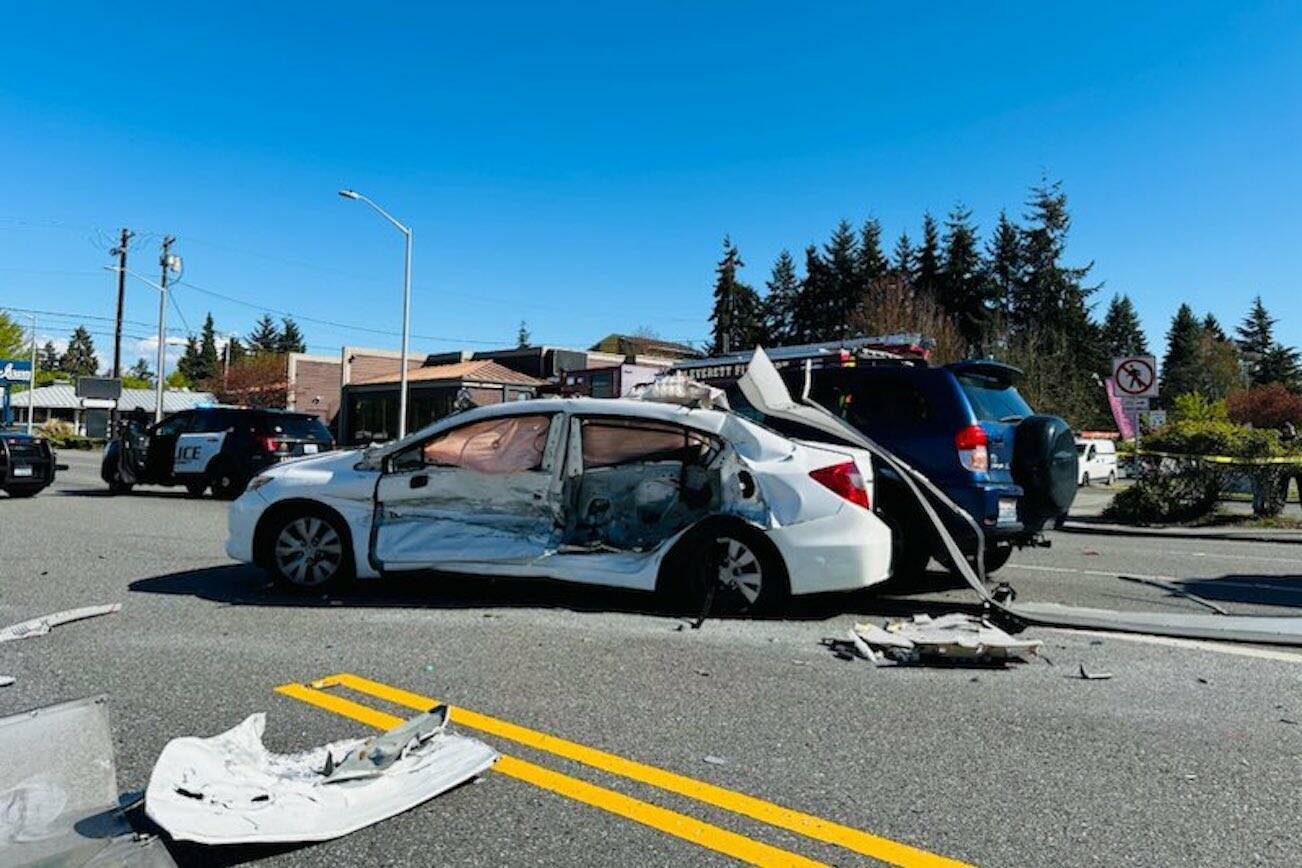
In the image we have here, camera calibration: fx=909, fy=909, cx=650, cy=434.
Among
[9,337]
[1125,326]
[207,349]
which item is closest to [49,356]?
[207,349]

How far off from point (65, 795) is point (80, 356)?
195 meters

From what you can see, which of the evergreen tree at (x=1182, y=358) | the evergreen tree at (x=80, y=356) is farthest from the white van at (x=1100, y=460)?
the evergreen tree at (x=80, y=356)

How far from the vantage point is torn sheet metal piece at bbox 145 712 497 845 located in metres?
2.86

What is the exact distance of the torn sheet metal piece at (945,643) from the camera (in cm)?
517

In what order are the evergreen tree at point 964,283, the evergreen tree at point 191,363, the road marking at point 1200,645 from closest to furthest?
the road marking at point 1200,645
the evergreen tree at point 964,283
the evergreen tree at point 191,363

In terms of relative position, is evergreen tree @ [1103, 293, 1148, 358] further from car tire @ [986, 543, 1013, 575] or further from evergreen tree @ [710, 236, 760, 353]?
car tire @ [986, 543, 1013, 575]

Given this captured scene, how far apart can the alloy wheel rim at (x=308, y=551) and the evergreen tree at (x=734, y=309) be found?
63398mm

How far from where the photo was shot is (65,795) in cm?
292

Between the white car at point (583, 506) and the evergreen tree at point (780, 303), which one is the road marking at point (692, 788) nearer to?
the white car at point (583, 506)

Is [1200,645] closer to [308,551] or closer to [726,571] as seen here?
[726,571]

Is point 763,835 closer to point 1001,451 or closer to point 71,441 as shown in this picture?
point 1001,451

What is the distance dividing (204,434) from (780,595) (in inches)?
549

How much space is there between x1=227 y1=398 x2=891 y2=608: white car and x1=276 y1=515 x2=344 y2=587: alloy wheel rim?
11 millimetres

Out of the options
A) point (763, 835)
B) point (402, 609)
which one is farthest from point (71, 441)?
point (763, 835)
